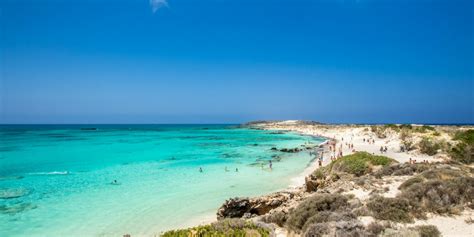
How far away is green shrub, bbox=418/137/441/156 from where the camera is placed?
94.1 ft

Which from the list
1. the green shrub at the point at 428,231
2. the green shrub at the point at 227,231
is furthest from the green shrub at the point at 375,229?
the green shrub at the point at 227,231

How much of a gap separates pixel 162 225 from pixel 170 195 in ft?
16.4

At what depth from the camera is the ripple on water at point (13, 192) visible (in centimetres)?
1708

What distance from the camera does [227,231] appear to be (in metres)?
6.71

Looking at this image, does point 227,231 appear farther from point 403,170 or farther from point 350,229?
point 403,170

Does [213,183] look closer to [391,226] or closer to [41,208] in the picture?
[41,208]

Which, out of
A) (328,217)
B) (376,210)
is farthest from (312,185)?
(328,217)

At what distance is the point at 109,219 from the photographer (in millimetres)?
12891

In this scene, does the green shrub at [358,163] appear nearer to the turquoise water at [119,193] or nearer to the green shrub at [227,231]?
the turquoise water at [119,193]

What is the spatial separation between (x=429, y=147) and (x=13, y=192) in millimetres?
35012

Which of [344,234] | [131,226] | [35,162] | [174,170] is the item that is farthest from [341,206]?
[35,162]

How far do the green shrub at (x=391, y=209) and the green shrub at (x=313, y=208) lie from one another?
87 cm

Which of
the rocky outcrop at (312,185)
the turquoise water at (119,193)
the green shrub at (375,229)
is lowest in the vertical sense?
the turquoise water at (119,193)

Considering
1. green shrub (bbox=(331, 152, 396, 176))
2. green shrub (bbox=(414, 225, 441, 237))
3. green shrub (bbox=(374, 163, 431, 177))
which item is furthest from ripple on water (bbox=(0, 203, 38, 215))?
green shrub (bbox=(374, 163, 431, 177))
